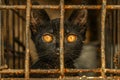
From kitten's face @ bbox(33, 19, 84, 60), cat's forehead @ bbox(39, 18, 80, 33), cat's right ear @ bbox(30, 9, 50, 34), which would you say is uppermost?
cat's right ear @ bbox(30, 9, 50, 34)

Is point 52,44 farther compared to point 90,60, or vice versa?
point 90,60

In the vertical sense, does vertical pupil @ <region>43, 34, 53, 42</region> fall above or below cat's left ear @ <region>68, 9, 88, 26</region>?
below

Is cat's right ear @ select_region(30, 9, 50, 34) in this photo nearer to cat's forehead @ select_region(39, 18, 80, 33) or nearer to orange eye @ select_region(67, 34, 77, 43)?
cat's forehead @ select_region(39, 18, 80, 33)

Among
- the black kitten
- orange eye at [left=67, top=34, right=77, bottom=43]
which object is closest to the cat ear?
the black kitten

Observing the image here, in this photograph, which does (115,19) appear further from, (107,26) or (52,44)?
(52,44)

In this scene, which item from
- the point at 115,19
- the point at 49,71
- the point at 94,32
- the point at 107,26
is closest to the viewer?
the point at 49,71

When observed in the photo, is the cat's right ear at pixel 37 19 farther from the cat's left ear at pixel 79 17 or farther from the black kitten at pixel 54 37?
the cat's left ear at pixel 79 17

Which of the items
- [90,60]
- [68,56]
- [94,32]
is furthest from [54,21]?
[94,32]
